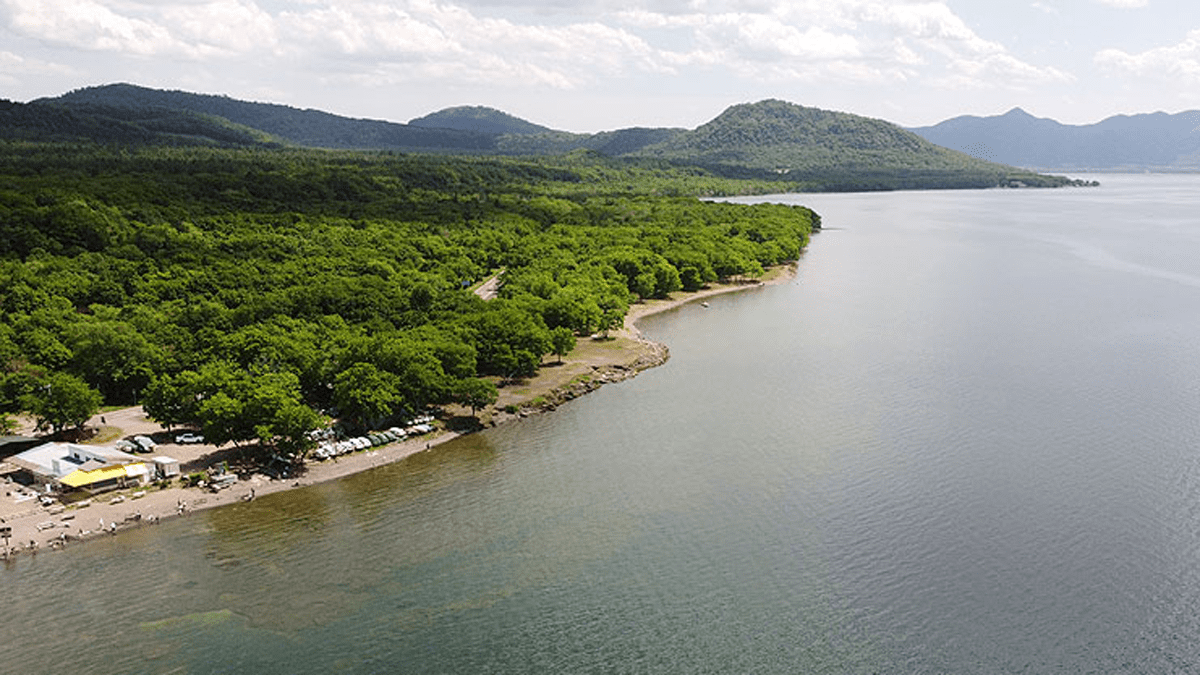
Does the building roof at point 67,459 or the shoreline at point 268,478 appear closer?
the shoreline at point 268,478

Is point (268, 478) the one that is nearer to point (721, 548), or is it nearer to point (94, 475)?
point (94, 475)

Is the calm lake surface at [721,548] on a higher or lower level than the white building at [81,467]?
lower

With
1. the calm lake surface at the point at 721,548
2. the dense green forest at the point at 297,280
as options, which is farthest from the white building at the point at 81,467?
the calm lake surface at the point at 721,548

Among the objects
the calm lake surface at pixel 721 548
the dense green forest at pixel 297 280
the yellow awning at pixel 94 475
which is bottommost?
the calm lake surface at pixel 721 548

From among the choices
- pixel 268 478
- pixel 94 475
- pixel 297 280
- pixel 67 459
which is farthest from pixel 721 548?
pixel 297 280

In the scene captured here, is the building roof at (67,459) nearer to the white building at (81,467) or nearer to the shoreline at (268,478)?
the white building at (81,467)

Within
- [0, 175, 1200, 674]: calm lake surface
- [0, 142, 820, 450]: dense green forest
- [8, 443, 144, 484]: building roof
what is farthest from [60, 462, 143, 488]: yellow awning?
[0, 175, 1200, 674]: calm lake surface
